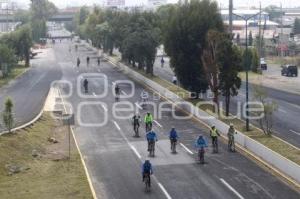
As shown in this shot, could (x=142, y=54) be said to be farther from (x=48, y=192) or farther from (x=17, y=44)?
(x=48, y=192)

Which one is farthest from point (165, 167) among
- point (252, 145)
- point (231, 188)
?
point (252, 145)

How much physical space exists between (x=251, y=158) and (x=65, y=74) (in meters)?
51.1

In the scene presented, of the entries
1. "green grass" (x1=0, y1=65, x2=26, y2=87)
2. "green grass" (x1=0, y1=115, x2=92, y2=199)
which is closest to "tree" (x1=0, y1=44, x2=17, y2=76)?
"green grass" (x1=0, y1=65, x2=26, y2=87)

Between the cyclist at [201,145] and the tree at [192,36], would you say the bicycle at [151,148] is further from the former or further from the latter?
the tree at [192,36]

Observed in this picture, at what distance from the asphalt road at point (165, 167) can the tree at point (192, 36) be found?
18.2 ft

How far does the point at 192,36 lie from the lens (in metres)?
47.8

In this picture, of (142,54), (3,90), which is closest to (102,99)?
(3,90)

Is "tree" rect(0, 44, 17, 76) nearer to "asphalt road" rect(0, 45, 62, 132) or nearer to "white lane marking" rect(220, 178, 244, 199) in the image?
"asphalt road" rect(0, 45, 62, 132)

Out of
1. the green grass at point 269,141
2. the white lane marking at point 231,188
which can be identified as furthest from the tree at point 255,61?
the white lane marking at point 231,188

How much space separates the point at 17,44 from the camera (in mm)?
90750

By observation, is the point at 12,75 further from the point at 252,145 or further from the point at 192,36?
the point at 252,145

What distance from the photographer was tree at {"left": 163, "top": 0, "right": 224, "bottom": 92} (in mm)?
47781

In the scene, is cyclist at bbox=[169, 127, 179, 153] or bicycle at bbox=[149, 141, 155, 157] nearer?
bicycle at bbox=[149, 141, 155, 157]

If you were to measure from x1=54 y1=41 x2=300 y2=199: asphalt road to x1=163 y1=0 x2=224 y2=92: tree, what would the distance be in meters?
5.54
